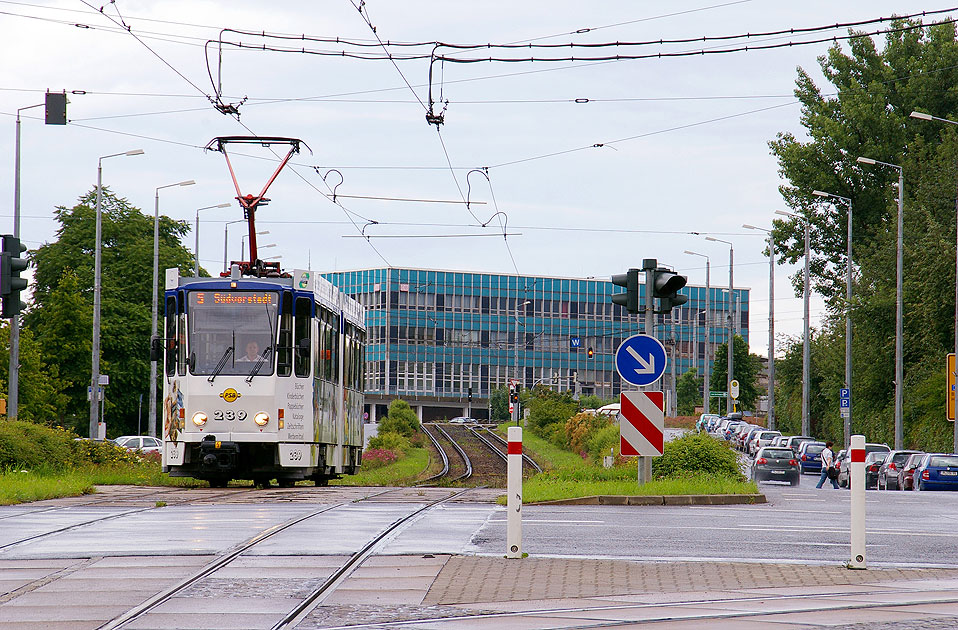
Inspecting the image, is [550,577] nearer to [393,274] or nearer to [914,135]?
[914,135]

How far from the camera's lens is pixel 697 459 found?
76.5ft

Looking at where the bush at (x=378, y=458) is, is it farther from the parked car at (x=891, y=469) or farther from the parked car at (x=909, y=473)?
the parked car at (x=909, y=473)

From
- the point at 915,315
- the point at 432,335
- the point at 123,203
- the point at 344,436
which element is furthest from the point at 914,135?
the point at 432,335

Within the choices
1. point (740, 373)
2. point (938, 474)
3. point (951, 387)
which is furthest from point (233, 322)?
point (740, 373)

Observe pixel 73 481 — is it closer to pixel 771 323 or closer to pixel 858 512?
pixel 858 512

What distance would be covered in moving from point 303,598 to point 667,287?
1102 cm

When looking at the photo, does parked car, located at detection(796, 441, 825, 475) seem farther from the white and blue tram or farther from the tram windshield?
the tram windshield

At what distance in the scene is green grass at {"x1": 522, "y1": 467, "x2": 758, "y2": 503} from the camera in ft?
64.6

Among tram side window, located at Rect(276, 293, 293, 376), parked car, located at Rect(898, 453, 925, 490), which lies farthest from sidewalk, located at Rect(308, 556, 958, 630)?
parked car, located at Rect(898, 453, 925, 490)

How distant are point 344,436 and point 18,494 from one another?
9.28 meters

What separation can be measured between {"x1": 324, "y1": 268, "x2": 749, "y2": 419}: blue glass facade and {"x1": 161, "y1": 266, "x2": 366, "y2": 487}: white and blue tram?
96633 millimetres

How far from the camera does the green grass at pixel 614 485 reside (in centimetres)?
1969

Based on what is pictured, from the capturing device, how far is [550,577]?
385 inches

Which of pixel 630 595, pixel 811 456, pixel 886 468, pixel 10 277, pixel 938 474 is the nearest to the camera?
pixel 630 595
